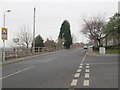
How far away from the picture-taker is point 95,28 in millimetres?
72000

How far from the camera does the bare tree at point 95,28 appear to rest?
70438 mm

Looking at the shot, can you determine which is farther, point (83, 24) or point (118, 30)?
point (83, 24)

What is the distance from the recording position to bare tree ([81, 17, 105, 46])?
2773 inches

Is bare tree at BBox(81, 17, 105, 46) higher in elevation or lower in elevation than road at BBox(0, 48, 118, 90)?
higher

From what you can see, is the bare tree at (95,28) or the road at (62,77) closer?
the road at (62,77)

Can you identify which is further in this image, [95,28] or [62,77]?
[95,28]

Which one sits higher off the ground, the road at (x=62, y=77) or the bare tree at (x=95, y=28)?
the bare tree at (x=95, y=28)

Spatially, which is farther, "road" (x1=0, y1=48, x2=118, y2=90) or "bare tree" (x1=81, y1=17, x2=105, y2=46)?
"bare tree" (x1=81, y1=17, x2=105, y2=46)

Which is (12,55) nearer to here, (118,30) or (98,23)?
(118,30)

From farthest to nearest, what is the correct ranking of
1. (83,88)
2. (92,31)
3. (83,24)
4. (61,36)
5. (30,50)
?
1. (61,36)
2. (83,24)
3. (92,31)
4. (30,50)
5. (83,88)

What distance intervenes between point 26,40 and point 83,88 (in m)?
65.7

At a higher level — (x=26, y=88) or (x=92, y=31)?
(x=92, y=31)

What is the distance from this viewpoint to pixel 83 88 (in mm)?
9602

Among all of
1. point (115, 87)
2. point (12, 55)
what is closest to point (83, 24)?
point (12, 55)
